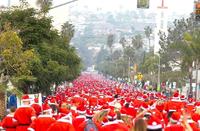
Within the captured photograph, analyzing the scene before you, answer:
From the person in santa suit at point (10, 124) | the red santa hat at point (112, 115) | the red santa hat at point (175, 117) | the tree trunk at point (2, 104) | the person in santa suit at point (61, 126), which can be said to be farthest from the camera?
the tree trunk at point (2, 104)

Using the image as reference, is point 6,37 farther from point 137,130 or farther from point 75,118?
point 137,130

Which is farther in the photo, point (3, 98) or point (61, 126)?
point (3, 98)

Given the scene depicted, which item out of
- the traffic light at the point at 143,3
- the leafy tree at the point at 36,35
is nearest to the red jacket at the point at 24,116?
the leafy tree at the point at 36,35

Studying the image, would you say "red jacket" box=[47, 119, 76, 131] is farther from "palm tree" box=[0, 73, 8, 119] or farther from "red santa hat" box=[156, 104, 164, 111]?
"palm tree" box=[0, 73, 8, 119]

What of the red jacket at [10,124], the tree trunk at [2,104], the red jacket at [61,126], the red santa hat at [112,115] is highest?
the red jacket at [61,126]

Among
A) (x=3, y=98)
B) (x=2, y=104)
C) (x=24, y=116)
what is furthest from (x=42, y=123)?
(x=3, y=98)

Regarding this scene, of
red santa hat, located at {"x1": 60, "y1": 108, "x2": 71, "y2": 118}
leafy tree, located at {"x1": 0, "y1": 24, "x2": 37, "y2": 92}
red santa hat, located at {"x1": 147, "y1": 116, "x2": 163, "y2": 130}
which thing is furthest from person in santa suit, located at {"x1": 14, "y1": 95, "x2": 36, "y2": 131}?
leafy tree, located at {"x1": 0, "y1": 24, "x2": 37, "y2": 92}

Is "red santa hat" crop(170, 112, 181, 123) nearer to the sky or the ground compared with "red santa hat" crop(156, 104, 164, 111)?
nearer to the sky

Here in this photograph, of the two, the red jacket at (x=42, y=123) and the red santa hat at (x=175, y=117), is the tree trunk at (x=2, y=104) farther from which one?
the red jacket at (x=42, y=123)

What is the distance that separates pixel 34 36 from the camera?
33.2 meters

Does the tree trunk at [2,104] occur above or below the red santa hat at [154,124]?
below

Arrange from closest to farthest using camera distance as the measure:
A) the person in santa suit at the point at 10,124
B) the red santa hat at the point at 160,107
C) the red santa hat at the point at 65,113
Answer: the red santa hat at the point at 65,113 → the person in santa suit at the point at 10,124 → the red santa hat at the point at 160,107

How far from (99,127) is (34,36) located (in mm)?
22314

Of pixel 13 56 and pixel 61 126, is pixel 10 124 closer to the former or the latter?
pixel 61 126
